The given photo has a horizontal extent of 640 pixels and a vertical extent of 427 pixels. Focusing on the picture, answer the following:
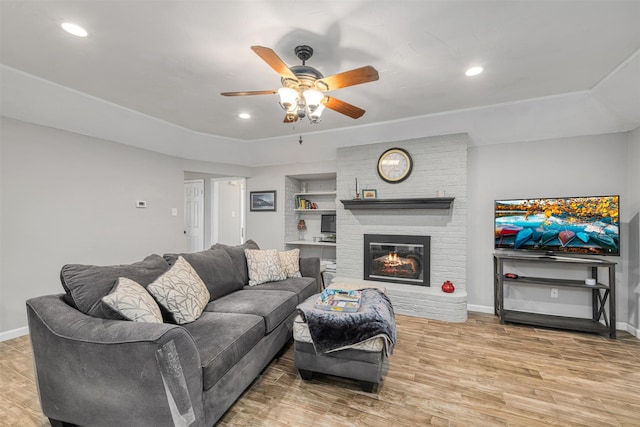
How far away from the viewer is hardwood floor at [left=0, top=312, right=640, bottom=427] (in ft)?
5.91

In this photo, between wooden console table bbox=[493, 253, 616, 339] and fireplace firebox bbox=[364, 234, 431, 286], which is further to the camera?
fireplace firebox bbox=[364, 234, 431, 286]

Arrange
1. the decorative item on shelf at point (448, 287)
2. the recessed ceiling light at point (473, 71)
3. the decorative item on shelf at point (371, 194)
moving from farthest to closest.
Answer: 1. the decorative item on shelf at point (371, 194)
2. the decorative item on shelf at point (448, 287)
3. the recessed ceiling light at point (473, 71)

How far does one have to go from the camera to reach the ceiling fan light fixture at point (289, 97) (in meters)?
1.97

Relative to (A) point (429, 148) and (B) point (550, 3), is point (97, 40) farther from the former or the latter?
(A) point (429, 148)

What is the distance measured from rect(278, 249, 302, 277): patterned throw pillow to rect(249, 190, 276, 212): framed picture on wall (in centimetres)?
170

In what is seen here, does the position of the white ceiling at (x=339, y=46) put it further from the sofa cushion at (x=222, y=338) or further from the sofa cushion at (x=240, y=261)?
the sofa cushion at (x=222, y=338)

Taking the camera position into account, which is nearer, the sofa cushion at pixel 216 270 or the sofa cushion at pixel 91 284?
the sofa cushion at pixel 91 284

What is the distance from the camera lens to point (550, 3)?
1.71 metres

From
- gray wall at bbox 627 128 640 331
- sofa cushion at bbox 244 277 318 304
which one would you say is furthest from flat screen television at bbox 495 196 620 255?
sofa cushion at bbox 244 277 318 304

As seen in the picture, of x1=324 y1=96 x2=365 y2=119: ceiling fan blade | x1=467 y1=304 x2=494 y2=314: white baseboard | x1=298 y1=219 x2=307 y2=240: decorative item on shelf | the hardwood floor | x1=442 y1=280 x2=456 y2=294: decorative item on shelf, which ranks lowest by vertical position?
the hardwood floor

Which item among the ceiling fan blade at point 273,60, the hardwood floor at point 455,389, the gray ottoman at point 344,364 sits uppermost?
the ceiling fan blade at point 273,60

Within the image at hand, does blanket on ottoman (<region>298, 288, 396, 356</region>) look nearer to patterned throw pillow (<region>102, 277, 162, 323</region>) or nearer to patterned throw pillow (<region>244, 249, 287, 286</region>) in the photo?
patterned throw pillow (<region>102, 277, 162, 323</region>)

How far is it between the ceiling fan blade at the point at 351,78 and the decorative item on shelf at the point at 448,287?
9.40 feet

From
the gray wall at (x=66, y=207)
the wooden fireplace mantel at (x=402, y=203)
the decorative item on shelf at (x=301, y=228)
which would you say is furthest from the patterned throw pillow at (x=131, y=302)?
the decorative item on shelf at (x=301, y=228)
